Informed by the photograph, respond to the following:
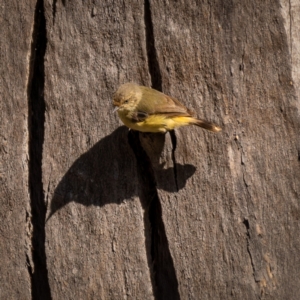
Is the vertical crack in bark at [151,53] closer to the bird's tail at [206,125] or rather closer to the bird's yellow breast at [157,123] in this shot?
the bird's yellow breast at [157,123]

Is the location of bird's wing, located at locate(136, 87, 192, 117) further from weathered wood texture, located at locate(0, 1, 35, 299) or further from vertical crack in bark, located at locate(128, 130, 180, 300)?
weathered wood texture, located at locate(0, 1, 35, 299)

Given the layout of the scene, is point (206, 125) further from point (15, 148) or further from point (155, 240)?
point (15, 148)

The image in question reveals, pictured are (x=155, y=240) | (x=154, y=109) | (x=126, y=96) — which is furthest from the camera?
(x=154, y=109)

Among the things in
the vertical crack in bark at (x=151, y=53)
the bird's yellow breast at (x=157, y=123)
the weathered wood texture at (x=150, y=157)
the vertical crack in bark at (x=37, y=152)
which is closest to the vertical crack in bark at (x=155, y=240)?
the weathered wood texture at (x=150, y=157)

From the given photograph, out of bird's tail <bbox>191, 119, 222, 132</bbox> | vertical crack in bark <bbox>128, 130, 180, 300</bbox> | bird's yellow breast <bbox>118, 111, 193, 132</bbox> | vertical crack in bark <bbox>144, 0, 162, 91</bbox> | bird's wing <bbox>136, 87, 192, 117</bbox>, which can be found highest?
vertical crack in bark <bbox>144, 0, 162, 91</bbox>

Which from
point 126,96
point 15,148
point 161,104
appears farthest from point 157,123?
point 15,148

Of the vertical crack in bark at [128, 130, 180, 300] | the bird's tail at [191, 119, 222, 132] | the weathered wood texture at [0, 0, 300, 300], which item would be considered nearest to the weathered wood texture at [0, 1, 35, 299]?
the weathered wood texture at [0, 0, 300, 300]
